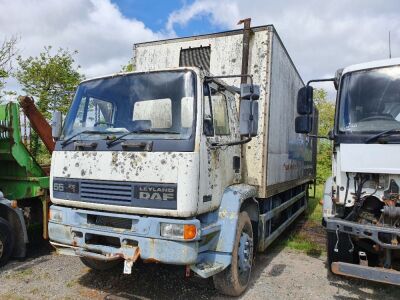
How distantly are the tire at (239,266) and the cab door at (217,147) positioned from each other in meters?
0.54

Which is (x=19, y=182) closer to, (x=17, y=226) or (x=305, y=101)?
(x=17, y=226)

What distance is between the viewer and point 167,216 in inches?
146

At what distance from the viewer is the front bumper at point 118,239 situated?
3.62 meters

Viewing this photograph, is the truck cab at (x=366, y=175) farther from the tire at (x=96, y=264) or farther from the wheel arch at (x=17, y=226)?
the wheel arch at (x=17, y=226)

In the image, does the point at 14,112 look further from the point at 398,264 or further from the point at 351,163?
the point at 398,264

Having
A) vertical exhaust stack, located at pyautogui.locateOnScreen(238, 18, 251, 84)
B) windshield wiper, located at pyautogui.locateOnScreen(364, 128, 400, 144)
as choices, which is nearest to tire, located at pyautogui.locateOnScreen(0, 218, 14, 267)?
vertical exhaust stack, located at pyautogui.locateOnScreen(238, 18, 251, 84)

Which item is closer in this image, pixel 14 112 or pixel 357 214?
pixel 357 214

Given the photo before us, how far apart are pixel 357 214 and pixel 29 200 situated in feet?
17.3

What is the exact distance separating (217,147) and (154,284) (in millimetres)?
2022

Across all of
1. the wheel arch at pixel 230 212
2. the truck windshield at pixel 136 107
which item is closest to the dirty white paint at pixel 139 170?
the truck windshield at pixel 136 107

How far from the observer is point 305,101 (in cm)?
495

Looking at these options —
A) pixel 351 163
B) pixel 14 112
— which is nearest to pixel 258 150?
pixel 351 163

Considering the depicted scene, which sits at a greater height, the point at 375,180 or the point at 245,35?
the point at 245,35

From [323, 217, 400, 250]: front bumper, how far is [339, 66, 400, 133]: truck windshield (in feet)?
3.63
